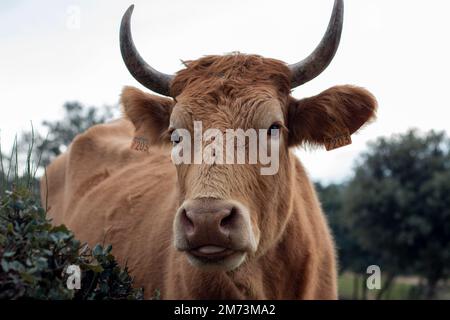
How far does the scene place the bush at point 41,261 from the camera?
10.3ft

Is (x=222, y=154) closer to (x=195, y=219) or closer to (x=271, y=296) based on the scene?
(x=195, y=219)

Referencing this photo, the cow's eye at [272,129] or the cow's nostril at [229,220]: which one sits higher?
the cow's eye at [272,129]

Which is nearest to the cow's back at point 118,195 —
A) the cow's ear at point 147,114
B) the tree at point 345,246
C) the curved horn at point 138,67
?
the cow's ear at point 147,114

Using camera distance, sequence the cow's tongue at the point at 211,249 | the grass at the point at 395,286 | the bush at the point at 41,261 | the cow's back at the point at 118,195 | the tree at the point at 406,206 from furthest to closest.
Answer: the grass at the point at 395,286 < the tree at the point at 406,206 < the cow's back at the point at 118,195 < the cow's tongue at the point at 211,249 < the bush at the point at 41,261

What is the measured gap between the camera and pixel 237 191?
13.7ft

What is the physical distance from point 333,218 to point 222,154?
4541cm

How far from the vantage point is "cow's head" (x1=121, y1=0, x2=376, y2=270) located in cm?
389

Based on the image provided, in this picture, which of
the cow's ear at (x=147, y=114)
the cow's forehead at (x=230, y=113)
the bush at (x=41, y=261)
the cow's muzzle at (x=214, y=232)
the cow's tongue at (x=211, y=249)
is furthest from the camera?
the cow's ear at (x=147, y=114)

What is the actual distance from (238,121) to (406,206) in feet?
106

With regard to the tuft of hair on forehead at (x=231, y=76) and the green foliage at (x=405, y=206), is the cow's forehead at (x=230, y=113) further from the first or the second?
the green foliage at (x=405, y=206)

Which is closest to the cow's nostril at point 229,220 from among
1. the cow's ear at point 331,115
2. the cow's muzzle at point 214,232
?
the cow's muzzle at point 214,232

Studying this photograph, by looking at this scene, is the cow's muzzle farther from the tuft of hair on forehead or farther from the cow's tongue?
the tuft of hair on forehead

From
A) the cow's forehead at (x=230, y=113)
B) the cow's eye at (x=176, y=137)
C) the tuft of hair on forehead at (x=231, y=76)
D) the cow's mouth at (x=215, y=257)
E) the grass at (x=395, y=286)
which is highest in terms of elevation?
the tuft of hair on forehead at (x=231, y=76)

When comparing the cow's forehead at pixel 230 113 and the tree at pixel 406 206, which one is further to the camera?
the tree at pixel 406 206
